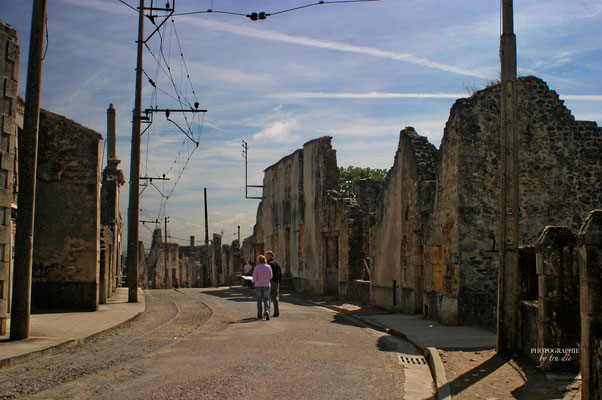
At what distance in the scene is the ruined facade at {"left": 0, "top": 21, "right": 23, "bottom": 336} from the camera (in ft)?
35.9

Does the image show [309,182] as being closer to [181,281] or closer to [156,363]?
[156,363]

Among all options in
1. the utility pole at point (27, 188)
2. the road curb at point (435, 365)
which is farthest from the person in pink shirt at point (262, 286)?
the utility pole at point (27, 188)

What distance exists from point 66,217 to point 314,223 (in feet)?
50.1

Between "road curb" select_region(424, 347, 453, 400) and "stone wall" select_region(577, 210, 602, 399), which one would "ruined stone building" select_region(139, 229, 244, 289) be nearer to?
"road curb" select_region(424, 347, 453, 400)

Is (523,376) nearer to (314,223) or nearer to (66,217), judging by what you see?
(66,217)

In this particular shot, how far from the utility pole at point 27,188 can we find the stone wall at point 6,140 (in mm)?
752

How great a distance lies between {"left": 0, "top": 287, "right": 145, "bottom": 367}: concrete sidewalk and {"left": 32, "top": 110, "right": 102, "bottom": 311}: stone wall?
1.08m

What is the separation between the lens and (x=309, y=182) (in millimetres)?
31906

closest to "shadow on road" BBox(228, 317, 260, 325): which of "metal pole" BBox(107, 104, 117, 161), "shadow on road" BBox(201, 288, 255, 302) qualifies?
"shadow on road" BBox(201, 288, 255, 302)

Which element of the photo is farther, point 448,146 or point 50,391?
point 448,146

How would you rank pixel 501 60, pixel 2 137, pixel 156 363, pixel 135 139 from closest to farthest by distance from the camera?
pixel 156 363 → pixel 501 60 → pixel 2 137 → pixel 135 139

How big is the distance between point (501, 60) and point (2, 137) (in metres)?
8.45

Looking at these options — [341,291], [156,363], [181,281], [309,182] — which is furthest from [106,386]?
[181,281]

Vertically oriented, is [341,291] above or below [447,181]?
below
